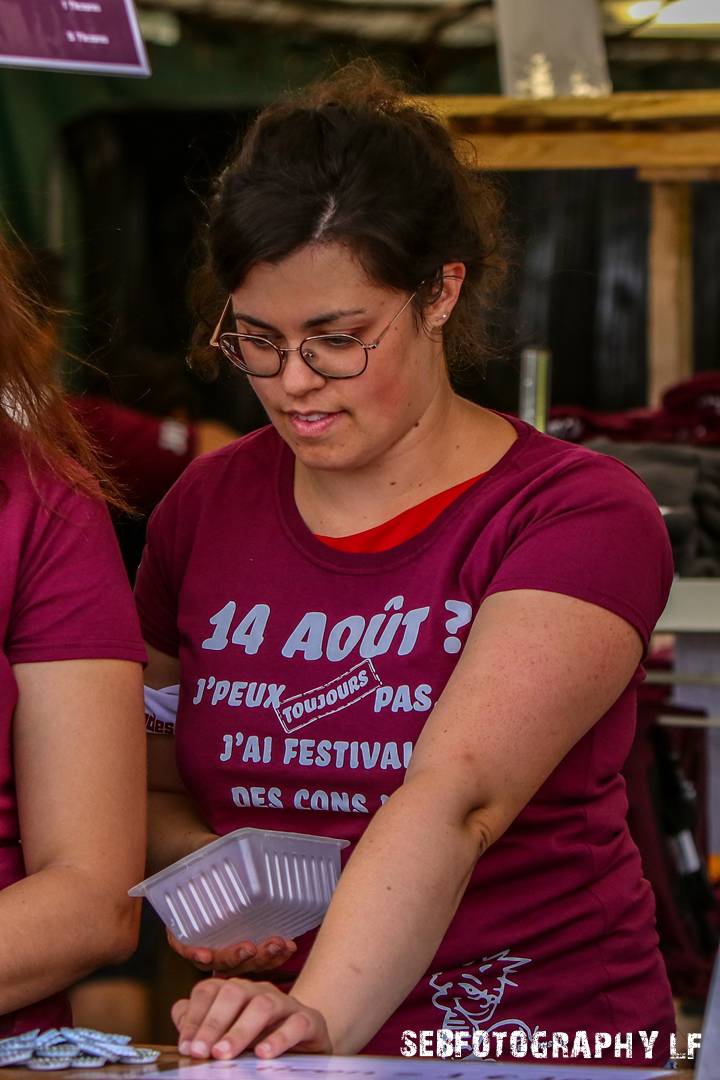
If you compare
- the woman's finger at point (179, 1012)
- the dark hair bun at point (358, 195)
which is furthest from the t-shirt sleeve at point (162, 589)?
the woman's finger at point (179, 1012)

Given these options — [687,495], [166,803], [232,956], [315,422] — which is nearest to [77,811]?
[232,956]

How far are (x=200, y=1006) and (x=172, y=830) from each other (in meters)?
0.56

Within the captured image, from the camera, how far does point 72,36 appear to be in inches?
70.0

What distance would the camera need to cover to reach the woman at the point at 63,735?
1.26 metres

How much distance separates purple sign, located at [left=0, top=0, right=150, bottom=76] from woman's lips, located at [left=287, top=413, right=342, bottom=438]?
0.60 m

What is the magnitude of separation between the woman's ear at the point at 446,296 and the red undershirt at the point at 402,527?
16 centimetres

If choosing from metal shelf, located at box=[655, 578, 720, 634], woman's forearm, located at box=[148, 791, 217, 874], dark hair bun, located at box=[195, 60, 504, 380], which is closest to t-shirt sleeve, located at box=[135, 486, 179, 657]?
woman's forearm, located at box=[148, 791, 217, 874]

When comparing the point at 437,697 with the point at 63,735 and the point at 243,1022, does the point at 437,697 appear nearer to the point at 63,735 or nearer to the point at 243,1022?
the point at 63,735

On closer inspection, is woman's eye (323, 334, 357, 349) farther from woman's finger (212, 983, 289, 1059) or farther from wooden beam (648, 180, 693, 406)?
wooden beam (648, 180, 693, 406)

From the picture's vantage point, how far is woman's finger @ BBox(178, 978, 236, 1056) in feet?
3.23

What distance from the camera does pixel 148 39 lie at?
15.5 ft

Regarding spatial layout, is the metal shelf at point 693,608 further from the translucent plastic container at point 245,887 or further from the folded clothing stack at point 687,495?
the translucent plastic container at point 245,887

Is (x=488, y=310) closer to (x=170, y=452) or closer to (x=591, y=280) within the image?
(x=170, y=452)

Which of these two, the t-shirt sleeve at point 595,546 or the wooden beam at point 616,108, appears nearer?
the t-shirt sleeve at point 595,546
